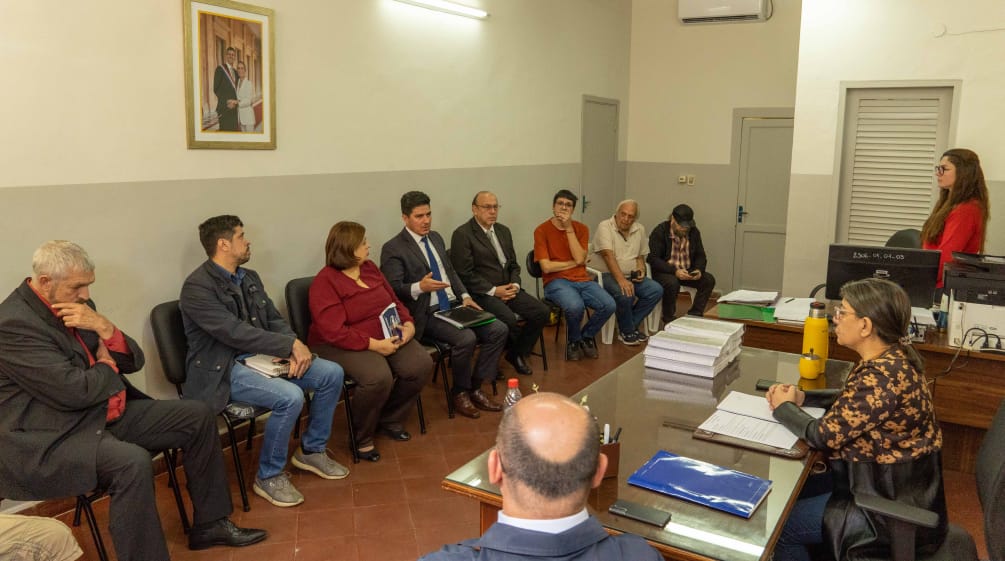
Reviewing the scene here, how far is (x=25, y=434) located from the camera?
2818 millimetres

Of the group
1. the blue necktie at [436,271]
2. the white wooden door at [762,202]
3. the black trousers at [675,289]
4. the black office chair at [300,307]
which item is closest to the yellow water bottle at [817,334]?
the black office chair at [300,307]

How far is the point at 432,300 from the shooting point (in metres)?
5.00

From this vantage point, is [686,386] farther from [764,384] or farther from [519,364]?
[519,364]

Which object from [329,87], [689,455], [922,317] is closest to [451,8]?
[329,87]

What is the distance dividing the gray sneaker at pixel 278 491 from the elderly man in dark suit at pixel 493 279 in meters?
2.05

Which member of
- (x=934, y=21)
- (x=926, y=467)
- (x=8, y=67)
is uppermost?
(x=934, y=21)

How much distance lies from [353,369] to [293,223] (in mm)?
1001

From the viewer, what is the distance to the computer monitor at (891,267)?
3787 millimetres

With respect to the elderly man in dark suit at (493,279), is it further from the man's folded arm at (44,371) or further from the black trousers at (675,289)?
the man's folded arm at (44,371)

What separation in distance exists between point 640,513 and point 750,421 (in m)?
0.77

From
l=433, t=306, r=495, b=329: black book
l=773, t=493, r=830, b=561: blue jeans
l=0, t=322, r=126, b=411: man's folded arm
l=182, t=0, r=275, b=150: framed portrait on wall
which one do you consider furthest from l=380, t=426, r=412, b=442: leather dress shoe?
l=773, t=493, r=830, b=561: blue jeans

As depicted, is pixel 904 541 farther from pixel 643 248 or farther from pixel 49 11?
pixel 643 248

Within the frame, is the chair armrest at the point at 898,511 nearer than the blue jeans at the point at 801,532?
Yes

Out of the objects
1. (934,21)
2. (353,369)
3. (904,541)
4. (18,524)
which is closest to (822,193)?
(934,21)
